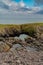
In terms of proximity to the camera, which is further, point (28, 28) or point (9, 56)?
point (28, 28)

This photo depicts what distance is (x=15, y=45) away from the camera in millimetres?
29000

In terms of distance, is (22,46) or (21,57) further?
(22,46)

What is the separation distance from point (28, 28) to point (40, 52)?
11.4 metres

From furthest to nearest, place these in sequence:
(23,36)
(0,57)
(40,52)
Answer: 1. (23,36)
2. (40,52)
3. (0,57)

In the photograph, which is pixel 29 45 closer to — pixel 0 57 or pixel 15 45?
pixel 15 45

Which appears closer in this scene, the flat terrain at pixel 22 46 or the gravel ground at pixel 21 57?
the gravel ground at pixel 21 57

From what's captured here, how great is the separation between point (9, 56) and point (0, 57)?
1.05 metres

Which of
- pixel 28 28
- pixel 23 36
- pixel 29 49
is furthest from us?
pixel 28 28

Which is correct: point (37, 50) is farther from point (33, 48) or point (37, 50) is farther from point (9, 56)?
point (9, 56)

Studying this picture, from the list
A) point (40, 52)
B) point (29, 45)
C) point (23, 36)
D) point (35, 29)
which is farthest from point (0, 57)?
point (35, 29)

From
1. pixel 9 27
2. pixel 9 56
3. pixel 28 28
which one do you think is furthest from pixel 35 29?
pixel 9 56

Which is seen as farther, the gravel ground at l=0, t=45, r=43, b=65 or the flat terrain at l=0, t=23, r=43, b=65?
the flat terrain at l=0, t=23, r=43, b=65

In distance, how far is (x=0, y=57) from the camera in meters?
23.0

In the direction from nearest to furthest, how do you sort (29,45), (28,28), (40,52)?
1. (40,52)
2. (29,45)
3. (28,28)
